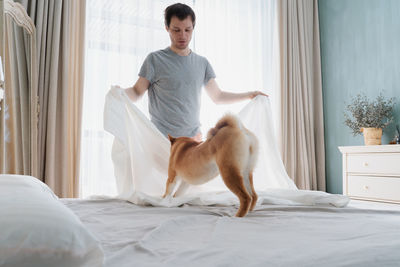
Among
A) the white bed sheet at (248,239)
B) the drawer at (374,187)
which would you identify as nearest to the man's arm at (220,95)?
the white bed sheet at (248,239)

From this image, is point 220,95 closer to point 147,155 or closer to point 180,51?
point 180,51

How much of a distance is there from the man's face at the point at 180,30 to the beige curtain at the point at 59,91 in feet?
4.78

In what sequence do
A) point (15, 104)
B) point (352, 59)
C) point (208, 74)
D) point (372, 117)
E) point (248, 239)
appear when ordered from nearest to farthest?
point (248, 239)
point (208, 74)
point (15, 104)
point (372, 117)
point (352, 59)

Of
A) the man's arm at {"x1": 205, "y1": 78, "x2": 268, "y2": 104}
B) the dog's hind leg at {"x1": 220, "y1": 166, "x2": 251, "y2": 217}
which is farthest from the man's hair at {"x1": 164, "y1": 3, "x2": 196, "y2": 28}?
the dog's hind leg at {"x1": 220, "y1": 166, "x2": 251, "y2": 217}

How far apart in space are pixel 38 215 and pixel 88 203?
3.29ft

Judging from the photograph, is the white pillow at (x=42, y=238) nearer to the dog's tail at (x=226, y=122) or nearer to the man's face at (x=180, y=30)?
the dog's tail at (x=226, y=122)

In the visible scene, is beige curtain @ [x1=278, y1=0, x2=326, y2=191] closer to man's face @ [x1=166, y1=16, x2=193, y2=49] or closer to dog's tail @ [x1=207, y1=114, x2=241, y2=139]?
man's face @ [x1=166, y1=16, x2=193, y2=49]

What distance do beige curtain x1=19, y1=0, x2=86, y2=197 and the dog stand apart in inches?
71.0

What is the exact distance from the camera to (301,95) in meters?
4.05

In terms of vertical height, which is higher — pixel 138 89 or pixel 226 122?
pixel 138 89


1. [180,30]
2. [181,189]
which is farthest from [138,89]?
[181,189]

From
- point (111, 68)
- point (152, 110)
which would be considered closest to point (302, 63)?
point (111, 68)

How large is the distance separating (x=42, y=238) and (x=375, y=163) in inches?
119

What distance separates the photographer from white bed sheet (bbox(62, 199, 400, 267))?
583 mm
